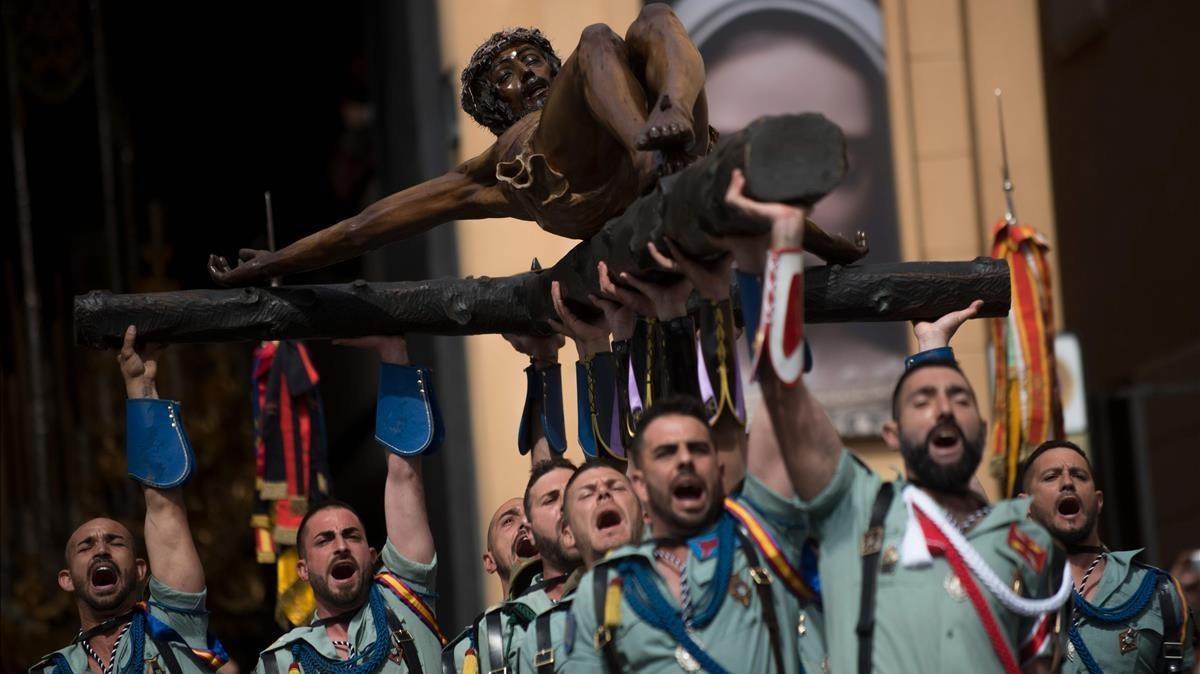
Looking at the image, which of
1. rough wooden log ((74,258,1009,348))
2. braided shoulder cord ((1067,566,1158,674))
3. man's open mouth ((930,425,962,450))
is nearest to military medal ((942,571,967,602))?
man's open mouth ((930,425,962,450))

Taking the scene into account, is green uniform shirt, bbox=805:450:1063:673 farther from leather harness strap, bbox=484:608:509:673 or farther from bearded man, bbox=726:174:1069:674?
leather harness strap, bbox=484:608:509:673

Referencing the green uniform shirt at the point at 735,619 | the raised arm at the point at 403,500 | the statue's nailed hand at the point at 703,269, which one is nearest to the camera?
the green uniform shirt at the point at 735,619

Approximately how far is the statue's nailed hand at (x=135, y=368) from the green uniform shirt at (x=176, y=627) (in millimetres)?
536

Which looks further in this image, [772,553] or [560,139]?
[560,139]

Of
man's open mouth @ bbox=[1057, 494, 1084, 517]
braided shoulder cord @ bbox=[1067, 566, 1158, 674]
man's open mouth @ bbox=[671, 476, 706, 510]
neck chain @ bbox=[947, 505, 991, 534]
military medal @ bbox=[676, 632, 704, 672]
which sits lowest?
braided shoulder cord @ bbox=[1067, 566, 1158, 674]

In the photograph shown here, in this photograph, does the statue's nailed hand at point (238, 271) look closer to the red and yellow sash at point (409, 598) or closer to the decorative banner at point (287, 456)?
the red and yellow sash at point (409, 598)

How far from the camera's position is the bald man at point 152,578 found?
686 centimetres

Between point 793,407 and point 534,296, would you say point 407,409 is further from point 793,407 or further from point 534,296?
point 793,407

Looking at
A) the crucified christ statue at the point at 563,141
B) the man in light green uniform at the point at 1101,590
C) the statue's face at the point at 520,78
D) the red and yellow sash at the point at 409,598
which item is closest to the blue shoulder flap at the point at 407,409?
the red and yellow sash at the point at 409,598

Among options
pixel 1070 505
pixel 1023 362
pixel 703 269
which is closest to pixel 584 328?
pixel 703 269

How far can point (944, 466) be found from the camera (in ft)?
16.4

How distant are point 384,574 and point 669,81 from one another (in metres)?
2.02

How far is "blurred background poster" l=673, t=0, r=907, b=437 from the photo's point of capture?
409 inches

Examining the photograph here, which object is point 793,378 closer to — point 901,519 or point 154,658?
point 901,519
